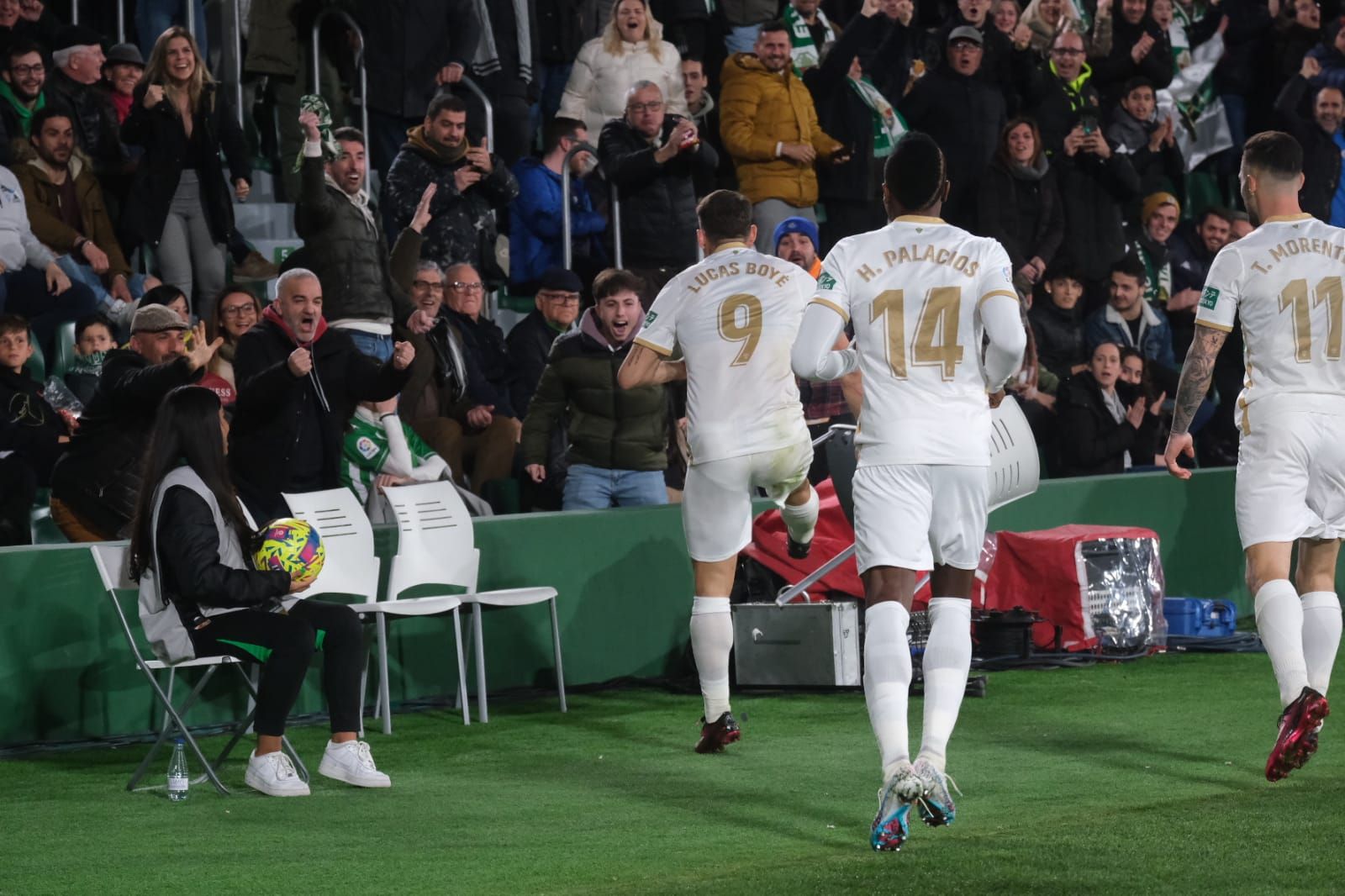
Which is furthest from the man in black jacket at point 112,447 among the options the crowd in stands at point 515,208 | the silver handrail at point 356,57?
the silver handrail at point 356,57

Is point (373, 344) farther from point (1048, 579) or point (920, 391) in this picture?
point (920, 391)

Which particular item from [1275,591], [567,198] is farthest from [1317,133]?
[1275,591]

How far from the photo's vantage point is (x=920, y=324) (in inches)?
253

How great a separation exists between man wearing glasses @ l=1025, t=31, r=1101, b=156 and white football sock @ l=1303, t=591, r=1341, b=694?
9.49 meters

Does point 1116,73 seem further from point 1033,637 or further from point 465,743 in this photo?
point 465,743

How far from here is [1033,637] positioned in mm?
11734

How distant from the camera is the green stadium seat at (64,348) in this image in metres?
11.6

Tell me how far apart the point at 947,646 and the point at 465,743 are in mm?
3402

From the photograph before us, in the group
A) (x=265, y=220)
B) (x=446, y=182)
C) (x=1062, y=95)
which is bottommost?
(x=265, y=220)

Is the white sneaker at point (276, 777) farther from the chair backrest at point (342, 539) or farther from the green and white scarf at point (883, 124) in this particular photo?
the green and white scarf at point (883, 124)

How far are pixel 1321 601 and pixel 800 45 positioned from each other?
29.7ft

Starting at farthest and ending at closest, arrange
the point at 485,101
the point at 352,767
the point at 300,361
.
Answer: the point at 485,101 < the point at 300,361 < the point at 352,767

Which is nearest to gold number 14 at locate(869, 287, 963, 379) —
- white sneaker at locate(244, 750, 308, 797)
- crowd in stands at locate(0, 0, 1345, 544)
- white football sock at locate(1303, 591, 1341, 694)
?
white football sock at locate(1303, 591, 1341, 694)

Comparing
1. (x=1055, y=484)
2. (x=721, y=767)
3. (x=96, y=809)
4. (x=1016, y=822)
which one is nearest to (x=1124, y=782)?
(x=1016, y=822)
